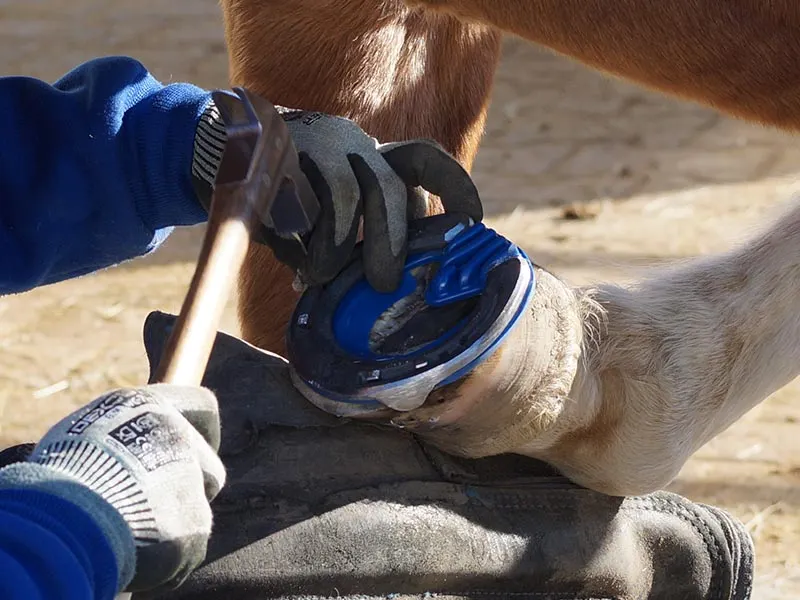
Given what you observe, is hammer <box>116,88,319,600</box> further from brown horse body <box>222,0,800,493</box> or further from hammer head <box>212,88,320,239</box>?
brown horse body <box>222,0,800,493</box>

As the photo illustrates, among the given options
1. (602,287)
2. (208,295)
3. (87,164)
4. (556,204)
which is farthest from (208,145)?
(556,204)

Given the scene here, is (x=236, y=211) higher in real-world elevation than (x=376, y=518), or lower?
higher

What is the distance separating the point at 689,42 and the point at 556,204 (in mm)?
2179

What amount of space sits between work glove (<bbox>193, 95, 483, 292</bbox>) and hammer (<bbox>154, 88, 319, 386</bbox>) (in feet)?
0.08

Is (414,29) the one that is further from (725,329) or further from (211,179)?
(725,329)

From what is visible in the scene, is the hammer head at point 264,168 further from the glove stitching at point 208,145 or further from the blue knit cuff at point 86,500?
the blue knit cuff at point 86,500

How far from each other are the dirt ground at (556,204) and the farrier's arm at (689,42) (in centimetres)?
31

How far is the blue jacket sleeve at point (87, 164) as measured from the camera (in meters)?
1.46

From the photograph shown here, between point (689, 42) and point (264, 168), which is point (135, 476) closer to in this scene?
point (264, 168)

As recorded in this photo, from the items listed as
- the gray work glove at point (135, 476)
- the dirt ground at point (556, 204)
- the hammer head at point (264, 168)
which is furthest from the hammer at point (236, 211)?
the dirt ground at point (556, 204)

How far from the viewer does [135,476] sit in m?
0.91

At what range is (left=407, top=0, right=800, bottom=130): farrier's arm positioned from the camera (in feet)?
4.29

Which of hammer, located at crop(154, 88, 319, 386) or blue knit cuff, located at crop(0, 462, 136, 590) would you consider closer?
blue knit cuff, located at crop(0, 462, 136, 590)

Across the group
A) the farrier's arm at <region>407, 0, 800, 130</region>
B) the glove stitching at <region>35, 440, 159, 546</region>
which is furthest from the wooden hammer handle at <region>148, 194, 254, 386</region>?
the farrier's arm at <region>407, 0, 800, 130</region>
